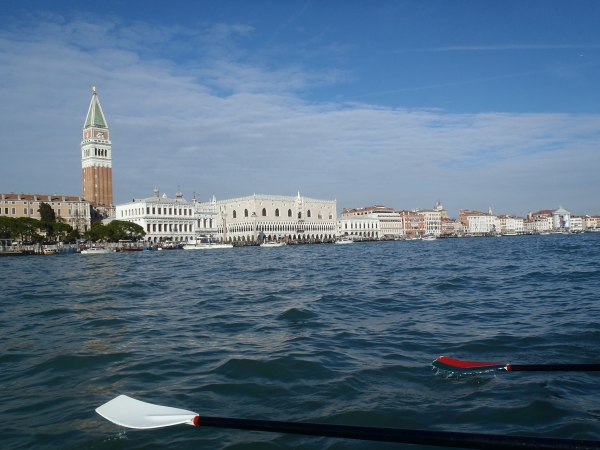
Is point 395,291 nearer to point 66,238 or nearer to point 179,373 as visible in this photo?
point 179,373

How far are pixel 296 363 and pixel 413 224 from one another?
108m

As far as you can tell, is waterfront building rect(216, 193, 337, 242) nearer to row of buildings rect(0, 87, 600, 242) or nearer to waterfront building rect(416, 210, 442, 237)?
row of buildings rect(0, 87, 600, 242)

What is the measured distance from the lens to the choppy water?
3754 mm

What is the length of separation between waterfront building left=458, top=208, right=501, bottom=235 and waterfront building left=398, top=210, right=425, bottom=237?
54.3ft

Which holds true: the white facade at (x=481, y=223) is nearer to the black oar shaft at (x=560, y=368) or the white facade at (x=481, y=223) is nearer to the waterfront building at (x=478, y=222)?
the waterfront building at (x=478, y=222)

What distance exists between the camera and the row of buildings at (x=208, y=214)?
71000 mm

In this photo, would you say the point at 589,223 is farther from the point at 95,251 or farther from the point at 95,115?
the point at 95,251

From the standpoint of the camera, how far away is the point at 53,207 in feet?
224

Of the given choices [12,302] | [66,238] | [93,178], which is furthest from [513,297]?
[93,178]

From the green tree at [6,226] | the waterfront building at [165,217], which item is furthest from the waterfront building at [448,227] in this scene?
the green tree at [6,226]

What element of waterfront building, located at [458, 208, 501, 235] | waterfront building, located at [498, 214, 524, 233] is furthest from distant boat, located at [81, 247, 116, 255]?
waterfront building, located at [498, 214, 524, 233]

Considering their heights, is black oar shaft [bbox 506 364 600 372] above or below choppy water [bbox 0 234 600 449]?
above

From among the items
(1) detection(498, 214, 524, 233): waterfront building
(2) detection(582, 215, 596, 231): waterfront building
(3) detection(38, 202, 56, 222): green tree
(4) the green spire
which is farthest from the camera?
(2) detection(582, 215, 596, 231): waterfront building

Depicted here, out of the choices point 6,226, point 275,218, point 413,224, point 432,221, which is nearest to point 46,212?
point 6,226
